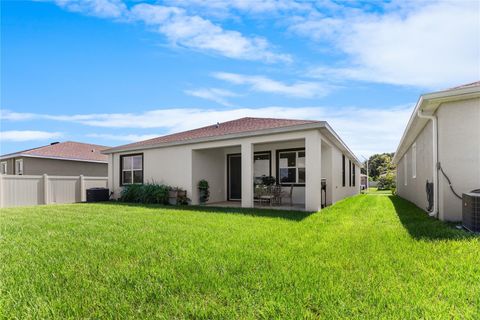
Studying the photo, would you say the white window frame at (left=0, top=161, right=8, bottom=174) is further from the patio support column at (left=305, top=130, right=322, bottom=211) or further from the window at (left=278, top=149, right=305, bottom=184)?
the patio support column at (left=305, top=130, right=322, bottom=211)

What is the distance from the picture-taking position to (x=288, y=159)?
41.6 feet

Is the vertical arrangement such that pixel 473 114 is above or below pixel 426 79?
below

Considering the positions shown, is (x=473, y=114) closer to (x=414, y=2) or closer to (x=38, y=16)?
(x=414, y=2)

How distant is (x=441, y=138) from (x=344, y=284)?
229 inches

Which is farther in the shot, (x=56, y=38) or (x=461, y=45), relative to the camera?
(x=56, y=38)

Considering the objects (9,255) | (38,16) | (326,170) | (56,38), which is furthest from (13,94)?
(326,170)

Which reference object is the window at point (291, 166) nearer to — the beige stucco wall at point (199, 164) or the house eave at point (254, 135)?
the beige stucco wall at point (199, 164)

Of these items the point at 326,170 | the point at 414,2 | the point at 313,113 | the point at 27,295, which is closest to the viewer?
the point at 27,295

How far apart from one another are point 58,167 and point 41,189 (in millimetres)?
6431

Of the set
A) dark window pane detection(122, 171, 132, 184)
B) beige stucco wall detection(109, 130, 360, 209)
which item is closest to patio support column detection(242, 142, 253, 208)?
beige stucco wall detection(109, 130, 360, 209)

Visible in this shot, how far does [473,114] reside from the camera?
258 inches

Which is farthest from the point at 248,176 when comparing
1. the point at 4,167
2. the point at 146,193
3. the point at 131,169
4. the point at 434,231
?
the point at 4,167

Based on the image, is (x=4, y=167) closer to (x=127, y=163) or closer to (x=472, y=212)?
(x=127, y=163)

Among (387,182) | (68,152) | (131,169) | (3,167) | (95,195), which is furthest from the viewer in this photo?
(387,182)
